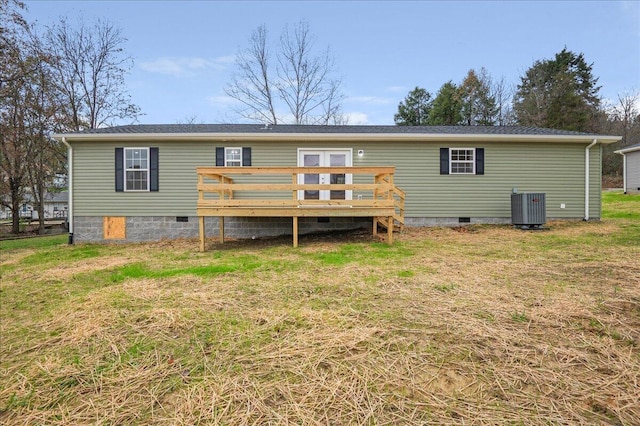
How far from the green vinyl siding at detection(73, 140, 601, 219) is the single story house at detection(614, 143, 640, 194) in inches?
514

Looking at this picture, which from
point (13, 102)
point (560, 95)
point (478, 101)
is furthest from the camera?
point (478, 101)

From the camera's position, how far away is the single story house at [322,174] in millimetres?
9414

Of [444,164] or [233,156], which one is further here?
[444,164]

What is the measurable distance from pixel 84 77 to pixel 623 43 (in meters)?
30.0

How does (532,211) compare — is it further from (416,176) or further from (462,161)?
(416,176)

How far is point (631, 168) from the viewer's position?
63.6 ft

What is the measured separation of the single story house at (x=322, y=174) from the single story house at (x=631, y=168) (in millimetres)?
13070

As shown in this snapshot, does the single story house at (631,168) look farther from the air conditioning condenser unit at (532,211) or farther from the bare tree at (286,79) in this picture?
the bare tree at (286,79)

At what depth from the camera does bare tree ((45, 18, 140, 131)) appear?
1864 cm

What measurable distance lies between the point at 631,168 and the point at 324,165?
20552 millimetres

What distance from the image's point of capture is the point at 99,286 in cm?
425

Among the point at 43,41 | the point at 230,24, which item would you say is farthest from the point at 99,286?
the point at 43,41

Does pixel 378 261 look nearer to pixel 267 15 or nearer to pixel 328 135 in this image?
pixel 328 135

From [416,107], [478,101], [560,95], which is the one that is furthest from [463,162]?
[560,95]
